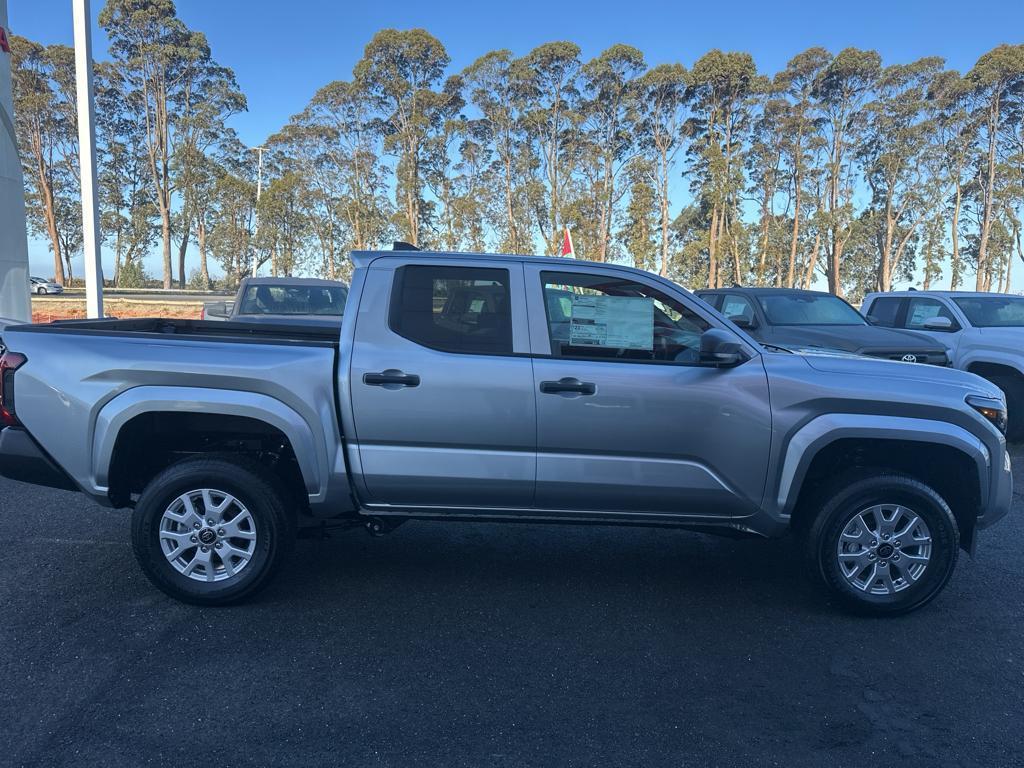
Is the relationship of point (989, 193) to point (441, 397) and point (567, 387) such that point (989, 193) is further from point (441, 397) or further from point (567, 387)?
point (441, 397)

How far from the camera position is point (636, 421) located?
154 inches

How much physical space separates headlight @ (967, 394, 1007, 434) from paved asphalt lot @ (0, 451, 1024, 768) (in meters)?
1.08

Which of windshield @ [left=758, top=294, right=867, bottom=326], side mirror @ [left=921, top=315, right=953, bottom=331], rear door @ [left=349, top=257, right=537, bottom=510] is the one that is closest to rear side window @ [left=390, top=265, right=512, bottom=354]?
rear door @ [left=349, top=257, right=537, bottom=510]

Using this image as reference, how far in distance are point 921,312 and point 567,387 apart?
855cm

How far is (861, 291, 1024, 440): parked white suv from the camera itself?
882 cm

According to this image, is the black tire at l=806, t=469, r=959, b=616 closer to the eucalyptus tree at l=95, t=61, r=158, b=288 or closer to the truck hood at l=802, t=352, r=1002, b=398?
the truck hood at l=802, t=352, r=1002, b=398

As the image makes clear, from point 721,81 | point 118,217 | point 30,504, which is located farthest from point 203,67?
point 30,504

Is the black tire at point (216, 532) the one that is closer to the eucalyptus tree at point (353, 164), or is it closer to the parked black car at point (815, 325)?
the parked black car at point (815, 325)

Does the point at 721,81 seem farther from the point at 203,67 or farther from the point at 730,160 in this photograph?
the point at 203,67

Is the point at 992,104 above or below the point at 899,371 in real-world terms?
above

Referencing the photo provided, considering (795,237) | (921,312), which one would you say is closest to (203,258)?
(795,237)

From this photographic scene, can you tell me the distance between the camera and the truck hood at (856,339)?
8523 millimetres

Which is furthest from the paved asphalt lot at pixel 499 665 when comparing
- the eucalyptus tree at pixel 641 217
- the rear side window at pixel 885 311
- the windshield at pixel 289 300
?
the eucalyptus tree at pixel 641 217

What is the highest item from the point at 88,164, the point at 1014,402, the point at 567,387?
the point at 88,164
